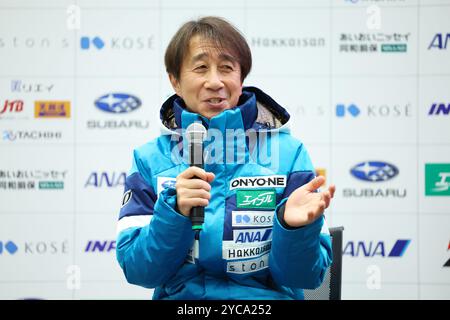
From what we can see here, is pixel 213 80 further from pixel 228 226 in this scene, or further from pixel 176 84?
pixel 228 226

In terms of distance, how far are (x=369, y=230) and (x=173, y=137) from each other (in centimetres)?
179

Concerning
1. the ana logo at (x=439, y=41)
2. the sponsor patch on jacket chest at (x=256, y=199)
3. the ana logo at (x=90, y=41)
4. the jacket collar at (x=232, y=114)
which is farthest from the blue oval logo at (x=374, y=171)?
the sponsor patch on jacket chest at (x=256, y=199)

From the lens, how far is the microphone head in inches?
43.1

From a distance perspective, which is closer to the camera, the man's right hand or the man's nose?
the man's right hand

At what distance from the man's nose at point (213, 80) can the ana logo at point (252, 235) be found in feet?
0.99

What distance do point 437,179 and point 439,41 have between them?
68 cm

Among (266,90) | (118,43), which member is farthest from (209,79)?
(118,43)

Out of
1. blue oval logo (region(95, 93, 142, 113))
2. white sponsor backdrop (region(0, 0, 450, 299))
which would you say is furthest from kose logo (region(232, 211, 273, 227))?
blue oval logo (region(95, 93, 142, 113))

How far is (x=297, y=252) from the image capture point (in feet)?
3.47

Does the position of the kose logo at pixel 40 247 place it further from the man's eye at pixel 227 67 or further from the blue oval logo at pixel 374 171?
the man's eye at pixel 227 67

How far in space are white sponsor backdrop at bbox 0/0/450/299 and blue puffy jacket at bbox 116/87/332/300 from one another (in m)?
1.64

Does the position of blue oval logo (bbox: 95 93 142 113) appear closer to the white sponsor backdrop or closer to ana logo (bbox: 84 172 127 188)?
the white sponsor backdrop

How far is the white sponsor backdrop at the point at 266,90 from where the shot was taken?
9.14ft
